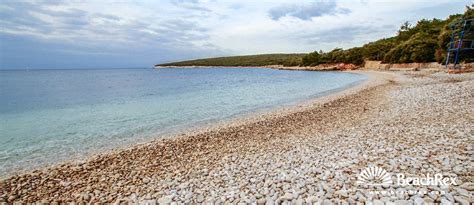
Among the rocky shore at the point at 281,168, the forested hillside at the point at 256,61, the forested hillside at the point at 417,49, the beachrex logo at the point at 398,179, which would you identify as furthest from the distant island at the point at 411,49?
the forested hillside at the point at 256,61

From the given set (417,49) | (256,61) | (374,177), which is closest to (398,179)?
(374,177)

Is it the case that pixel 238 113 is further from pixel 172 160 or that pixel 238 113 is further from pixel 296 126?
pixel 172 160

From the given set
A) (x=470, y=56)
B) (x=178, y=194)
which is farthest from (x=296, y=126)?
(x=470, y=56)

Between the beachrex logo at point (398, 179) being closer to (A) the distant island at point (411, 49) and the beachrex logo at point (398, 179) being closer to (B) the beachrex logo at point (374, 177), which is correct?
(B) the beachrex logo at point (374, 177)

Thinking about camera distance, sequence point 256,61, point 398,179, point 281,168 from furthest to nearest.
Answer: point 256,61, point 281,168, point 398,179

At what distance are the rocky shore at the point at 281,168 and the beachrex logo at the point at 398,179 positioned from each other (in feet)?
0.19

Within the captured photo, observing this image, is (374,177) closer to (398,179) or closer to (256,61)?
(398,179)

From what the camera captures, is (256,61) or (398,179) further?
(256,61)

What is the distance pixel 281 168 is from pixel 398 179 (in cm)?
225

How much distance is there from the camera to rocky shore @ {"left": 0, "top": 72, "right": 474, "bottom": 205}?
3783mm

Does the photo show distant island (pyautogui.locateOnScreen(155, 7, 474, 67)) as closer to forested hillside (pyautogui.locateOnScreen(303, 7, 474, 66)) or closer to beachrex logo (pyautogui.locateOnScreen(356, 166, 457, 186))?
forested hillside (pyautogui.locateOnScreen(303, 7, 474, 66))

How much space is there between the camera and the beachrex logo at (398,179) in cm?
358

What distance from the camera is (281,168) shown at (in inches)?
207

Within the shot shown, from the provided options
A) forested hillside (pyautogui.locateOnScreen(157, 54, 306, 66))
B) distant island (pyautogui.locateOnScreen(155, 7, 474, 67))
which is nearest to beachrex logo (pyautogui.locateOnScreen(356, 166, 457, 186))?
distant island (pyautogui.locateOnScreen(155, 7, 474, 67))
